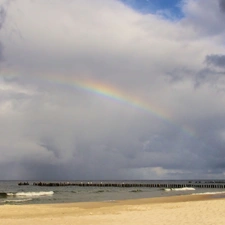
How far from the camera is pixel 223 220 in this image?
666 inches

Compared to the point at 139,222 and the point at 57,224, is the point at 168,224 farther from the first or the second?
the point at 57,224

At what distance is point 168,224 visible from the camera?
1611 centimetres

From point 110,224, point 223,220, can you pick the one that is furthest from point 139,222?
point 223,220

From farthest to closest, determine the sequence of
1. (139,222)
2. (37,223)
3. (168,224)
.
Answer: (37,223) → (139,222) → (168,224)

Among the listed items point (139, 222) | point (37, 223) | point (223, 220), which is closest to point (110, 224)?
point (139, 222)

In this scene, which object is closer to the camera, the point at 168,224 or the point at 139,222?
the point at 168,224

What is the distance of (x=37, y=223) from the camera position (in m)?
18.4

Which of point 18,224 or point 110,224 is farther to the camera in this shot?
point 18,224

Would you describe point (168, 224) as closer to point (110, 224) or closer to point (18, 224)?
point (110, 224)

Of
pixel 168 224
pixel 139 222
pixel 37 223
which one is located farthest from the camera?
pixel 37 223

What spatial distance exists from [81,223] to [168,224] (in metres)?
4.57

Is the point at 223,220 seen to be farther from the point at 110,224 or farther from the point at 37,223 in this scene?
the point at 37,223

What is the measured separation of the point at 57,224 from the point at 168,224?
5.57 m

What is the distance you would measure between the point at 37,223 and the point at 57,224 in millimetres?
1579
